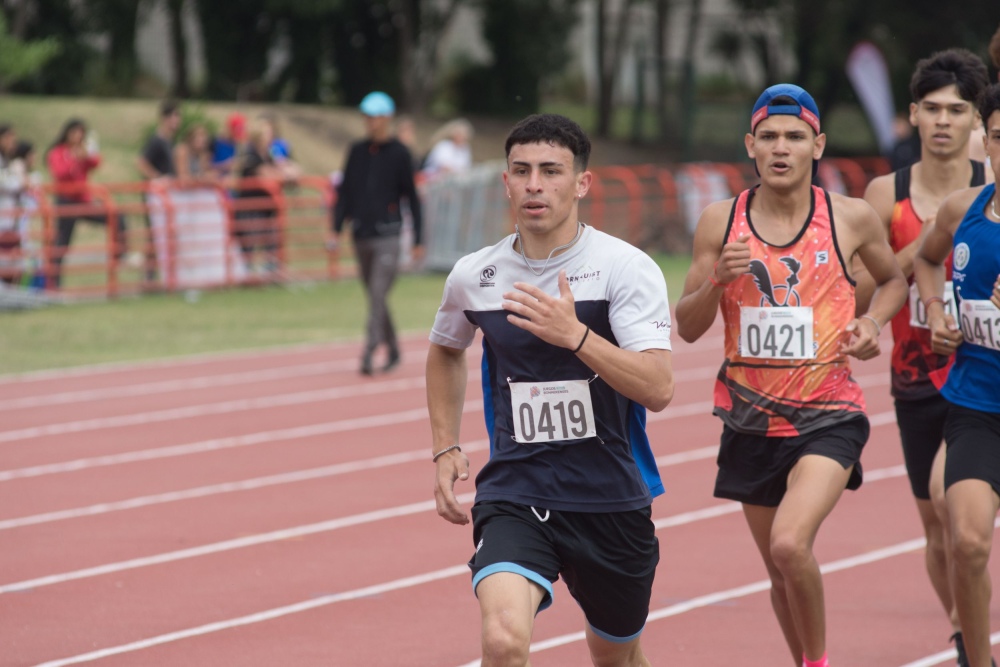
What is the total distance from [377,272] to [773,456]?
804 cm

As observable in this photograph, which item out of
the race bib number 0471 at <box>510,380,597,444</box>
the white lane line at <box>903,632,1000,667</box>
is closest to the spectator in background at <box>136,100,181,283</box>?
the white lane line at <box>903,632,1000,667</box>

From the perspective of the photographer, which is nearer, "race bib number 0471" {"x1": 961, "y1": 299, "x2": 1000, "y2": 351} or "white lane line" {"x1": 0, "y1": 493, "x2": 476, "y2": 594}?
"race bib number 0471" {"x1": 961, "y1": 299, "x2": 1000, "y2": 351}

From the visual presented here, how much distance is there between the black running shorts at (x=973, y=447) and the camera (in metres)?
5.08

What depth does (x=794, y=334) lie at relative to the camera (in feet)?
17.3

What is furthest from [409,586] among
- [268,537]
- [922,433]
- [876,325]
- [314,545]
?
[876,325]

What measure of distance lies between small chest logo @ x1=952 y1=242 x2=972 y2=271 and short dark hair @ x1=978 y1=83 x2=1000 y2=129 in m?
0.42

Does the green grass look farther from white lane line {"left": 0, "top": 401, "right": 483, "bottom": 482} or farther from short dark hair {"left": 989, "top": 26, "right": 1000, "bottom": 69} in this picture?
short dark hair {"left": 989, "top": 26, "right": 1000, "bottom": 69}

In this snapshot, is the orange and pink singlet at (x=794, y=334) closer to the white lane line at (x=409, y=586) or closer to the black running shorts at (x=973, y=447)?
the black running shorts at (x=973, y=447)

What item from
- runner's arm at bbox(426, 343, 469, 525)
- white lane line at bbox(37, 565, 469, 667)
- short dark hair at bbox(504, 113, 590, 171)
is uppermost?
short dark hair at bbox(504, 113, 590, 171)

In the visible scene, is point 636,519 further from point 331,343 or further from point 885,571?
point 331,343

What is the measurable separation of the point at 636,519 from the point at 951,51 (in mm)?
2776

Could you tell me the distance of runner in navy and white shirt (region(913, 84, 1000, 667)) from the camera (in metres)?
5.00

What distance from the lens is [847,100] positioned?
133 feet

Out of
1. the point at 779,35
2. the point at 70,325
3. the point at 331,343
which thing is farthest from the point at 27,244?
the point at 779,35
